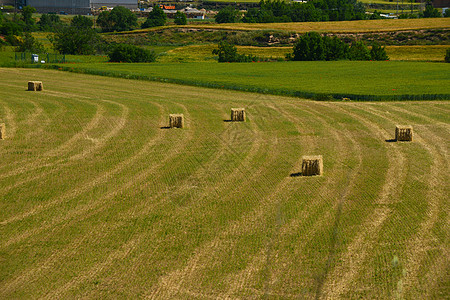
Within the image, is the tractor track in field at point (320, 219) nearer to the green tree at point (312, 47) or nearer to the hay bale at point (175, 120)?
the hay bale at point (175, 120)

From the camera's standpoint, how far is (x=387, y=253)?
57.2 ft

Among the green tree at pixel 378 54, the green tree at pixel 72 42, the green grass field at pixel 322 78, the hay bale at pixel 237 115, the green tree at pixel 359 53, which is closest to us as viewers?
A: the hay bale at pixel 237 115

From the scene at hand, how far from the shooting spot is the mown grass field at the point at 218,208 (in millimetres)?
15867

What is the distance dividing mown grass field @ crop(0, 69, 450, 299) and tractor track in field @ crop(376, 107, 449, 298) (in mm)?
59

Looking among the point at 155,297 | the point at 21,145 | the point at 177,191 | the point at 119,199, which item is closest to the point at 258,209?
the point at 177,191

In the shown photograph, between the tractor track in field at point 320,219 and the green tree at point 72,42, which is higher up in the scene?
the green tree at point 72,42

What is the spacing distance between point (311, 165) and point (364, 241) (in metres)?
7.95

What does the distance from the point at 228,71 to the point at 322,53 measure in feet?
101

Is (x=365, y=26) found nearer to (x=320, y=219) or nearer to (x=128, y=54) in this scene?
(x=128, y=54)

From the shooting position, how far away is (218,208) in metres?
21.7

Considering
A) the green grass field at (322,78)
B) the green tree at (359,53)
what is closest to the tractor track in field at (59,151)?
the green grass field at (322,78)

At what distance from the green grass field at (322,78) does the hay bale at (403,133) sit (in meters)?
19.7

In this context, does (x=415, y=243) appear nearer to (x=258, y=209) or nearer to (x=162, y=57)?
(x=258, y=209)

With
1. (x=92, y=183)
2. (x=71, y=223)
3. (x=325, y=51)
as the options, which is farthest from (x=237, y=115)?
(x=325, y=51)
